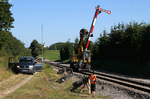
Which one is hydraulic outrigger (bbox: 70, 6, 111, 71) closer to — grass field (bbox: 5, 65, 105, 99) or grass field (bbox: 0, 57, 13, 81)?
grass field (bbox: 0, 57, 13, 81)

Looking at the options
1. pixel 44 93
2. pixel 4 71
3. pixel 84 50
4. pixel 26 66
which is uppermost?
pixel 84 50

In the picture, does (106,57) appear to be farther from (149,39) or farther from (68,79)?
(68,79)

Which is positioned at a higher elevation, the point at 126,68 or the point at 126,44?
the point at 126,44

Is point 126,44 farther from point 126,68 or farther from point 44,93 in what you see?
point 44,93

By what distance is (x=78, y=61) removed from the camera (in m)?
36.9

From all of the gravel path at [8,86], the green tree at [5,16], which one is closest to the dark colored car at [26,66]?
the gravel path at [8,86]

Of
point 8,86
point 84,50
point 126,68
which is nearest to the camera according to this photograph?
point 8,86

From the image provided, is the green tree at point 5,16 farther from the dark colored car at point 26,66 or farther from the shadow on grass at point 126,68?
the shadow on grass at point 126,68

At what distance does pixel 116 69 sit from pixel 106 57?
26.8 ft

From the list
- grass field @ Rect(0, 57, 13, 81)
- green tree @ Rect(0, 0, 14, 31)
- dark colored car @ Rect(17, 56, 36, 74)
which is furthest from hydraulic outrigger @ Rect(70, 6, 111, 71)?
green tree @ Rect(0, 0, 14, 31)

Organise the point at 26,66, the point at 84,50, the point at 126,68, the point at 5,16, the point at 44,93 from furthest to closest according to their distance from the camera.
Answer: the point at 5,16
the point at 126,68
the point at 84,50
the point at 26,66
the point at 44,93

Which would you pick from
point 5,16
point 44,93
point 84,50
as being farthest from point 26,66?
point 44,93

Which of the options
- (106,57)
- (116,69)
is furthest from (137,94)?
(106,57)

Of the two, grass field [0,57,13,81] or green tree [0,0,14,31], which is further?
green tree [0,0,14,31]
